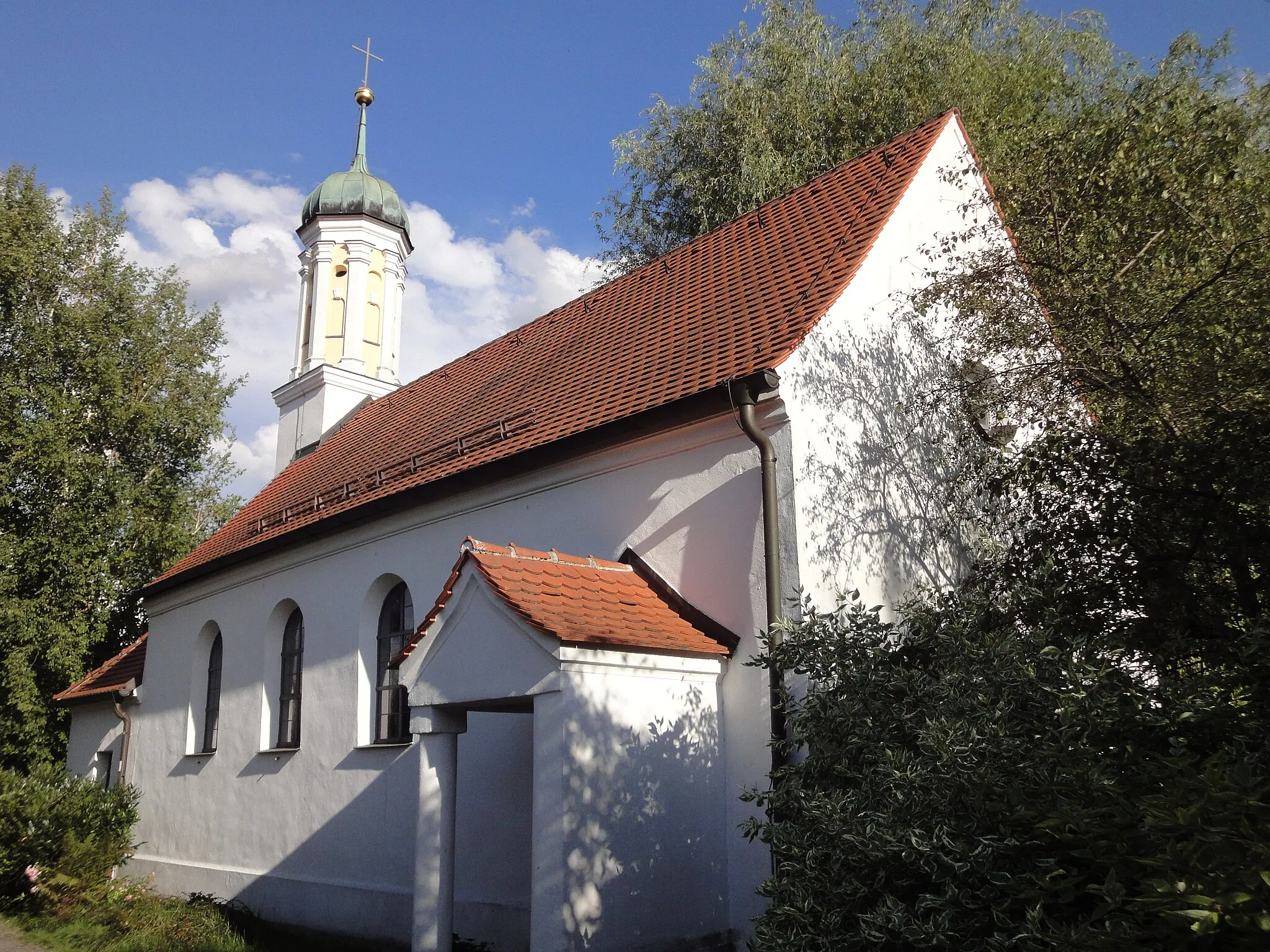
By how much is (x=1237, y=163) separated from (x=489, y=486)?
7498mm

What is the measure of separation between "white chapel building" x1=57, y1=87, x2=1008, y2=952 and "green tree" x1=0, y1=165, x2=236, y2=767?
213 inches

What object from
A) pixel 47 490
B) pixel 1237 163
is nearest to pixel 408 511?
pixel 1237 163

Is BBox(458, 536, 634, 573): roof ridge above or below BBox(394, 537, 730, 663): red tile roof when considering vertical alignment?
above

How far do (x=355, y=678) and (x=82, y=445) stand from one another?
538 inches

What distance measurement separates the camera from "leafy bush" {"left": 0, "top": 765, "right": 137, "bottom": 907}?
38.3ft

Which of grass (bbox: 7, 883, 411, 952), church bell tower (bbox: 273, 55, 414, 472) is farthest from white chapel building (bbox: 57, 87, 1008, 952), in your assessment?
church bell tower (bbox: 273, 55, 414, 472)

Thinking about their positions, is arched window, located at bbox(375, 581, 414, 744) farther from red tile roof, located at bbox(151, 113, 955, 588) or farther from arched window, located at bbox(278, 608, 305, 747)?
arched window, located at bbox(278, 608, 305, 747)

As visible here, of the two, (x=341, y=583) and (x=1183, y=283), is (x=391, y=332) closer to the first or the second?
(x=341, y=583)

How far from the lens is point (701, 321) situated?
10023 millimetres

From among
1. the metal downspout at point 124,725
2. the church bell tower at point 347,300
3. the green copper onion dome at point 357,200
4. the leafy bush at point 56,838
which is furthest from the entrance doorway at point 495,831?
the green copper onion dome at point 357,200

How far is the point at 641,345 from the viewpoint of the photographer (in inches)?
415

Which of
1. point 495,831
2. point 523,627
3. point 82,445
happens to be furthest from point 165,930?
point 82,445

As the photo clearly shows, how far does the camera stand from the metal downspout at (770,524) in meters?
7.05

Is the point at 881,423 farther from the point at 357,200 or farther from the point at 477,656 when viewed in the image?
the point at 357,200
